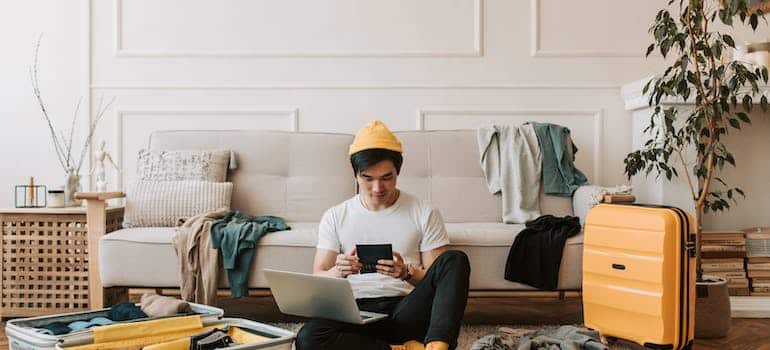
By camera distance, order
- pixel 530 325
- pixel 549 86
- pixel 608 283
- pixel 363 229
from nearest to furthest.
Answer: pixel 363 229, pixel 608 283, pixel 530 325, pixel 549 86

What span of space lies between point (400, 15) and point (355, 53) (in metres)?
0.33

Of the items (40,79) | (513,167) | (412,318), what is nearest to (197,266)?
(412,318)

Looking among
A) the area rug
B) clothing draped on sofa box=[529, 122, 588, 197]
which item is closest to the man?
the area rug

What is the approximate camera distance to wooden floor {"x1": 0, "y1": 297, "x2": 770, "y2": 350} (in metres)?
3.46

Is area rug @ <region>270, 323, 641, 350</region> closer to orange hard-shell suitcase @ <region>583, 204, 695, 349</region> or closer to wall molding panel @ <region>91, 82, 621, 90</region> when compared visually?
orange hard-shell suitcase @ <region>583, 204, 695, 349</region>

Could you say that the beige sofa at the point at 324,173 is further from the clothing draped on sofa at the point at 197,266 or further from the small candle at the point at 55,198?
the clothing draped on sofa at the point at 197,266

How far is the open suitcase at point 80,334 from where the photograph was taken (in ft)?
7.63

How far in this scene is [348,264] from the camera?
8.39ft

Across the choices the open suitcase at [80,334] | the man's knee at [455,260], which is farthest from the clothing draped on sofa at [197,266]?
the man's knee at [455,260]

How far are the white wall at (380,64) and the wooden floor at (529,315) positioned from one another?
853mm

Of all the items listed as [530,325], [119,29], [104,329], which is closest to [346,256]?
[104,329]

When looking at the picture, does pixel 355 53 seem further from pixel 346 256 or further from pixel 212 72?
pixel 346 256

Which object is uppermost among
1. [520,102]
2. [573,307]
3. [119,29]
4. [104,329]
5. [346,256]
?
[119,29]

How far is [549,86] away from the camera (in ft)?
15.2
